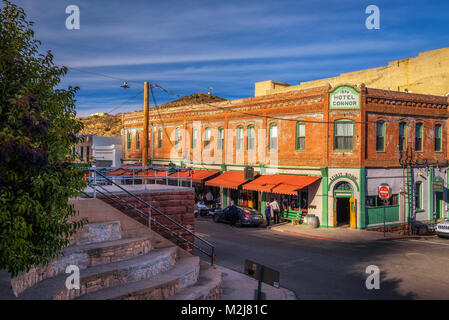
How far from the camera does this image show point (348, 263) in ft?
52.9

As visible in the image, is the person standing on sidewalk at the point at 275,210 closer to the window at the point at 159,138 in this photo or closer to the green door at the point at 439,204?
the green door at the point at 439,204

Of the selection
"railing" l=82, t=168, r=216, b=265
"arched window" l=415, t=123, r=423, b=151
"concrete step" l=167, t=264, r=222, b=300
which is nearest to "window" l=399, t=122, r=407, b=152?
"arched window" l=415, t=123, r=423, b=151

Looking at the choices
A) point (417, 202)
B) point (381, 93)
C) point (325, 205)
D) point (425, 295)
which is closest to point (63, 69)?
point (425, 295)

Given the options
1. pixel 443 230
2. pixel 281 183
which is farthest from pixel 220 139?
pixel 443 230

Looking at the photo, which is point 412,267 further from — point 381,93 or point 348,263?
point 381,93

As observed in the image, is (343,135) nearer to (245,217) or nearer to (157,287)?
(245,217)

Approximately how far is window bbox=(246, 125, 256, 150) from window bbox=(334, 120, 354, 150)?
7127 mm

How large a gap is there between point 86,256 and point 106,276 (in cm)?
81

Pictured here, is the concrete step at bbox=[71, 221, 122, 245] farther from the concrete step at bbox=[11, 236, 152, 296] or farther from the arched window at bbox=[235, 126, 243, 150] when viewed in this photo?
the arched window at bbox=[235, 126, 243, 150]

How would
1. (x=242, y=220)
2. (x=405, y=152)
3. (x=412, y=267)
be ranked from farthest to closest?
(x=405, y=152) < (x=242, y=220) < (x=412, y=267)

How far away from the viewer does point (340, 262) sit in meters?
16.3

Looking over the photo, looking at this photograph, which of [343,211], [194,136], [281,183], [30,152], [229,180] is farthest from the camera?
[194,136]

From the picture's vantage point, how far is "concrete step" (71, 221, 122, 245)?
397 inches

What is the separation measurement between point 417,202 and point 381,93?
28.2 ft
